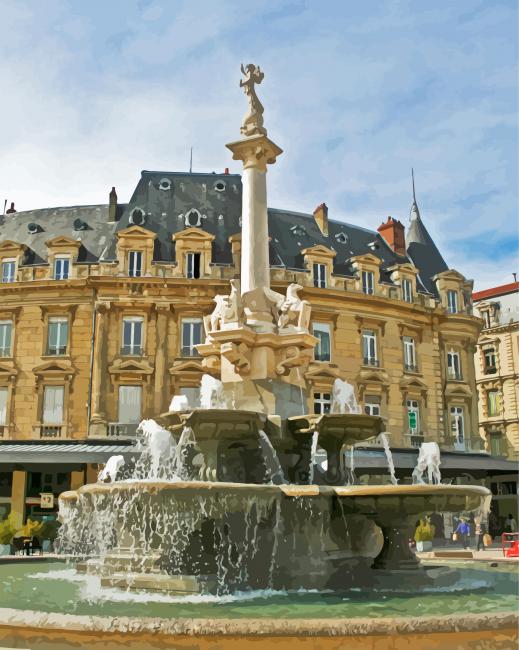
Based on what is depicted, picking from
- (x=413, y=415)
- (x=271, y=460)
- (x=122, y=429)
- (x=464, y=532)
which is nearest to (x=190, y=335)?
(x=122, y=429)

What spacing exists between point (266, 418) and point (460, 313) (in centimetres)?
2942

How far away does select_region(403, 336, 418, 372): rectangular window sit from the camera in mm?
36250

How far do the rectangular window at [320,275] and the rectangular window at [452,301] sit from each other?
7.78 meters

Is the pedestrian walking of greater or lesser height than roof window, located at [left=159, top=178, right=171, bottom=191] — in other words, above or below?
below

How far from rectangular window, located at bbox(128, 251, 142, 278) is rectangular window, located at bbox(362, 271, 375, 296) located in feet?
36.1

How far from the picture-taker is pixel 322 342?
3434 centimetres

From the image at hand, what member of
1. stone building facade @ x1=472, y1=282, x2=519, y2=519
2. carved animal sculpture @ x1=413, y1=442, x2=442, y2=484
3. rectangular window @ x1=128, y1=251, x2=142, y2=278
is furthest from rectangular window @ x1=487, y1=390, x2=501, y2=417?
rectangular window @ x1=128, y1=251, x2=142, y2=278

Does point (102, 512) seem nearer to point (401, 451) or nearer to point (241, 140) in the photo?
point (241, 140)

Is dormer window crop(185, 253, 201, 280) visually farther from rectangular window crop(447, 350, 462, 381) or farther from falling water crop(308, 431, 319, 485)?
falling water crop(308, 431, 319, 485)

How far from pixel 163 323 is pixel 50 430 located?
6.64m

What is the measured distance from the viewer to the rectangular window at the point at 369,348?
35.0 metres

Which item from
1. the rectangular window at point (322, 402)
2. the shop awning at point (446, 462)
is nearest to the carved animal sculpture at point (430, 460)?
the shop awning at point (446, 462)

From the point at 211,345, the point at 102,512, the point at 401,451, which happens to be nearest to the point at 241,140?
the point at 211,345

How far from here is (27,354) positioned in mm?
32500
